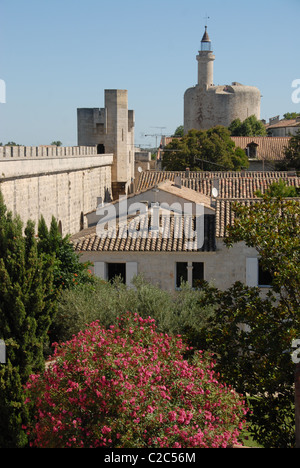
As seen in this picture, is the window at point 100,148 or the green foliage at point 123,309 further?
the window at point 100,148

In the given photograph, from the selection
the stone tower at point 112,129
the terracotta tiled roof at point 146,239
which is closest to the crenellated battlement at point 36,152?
the terracotta tiled roof at point 146,239

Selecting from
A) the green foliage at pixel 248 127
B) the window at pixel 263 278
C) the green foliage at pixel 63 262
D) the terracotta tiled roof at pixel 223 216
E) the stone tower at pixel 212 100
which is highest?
the stone tower at pixel 212 100

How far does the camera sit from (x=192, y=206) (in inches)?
765

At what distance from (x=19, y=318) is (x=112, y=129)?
95.4 ft

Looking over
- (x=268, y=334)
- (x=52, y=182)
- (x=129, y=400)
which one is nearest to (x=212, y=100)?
(x=52, y=182)

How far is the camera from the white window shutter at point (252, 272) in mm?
15117

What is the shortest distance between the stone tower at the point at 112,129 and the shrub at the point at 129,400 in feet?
101

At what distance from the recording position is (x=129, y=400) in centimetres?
711

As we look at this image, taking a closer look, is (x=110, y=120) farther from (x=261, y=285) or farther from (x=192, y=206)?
(x=261, y=285)

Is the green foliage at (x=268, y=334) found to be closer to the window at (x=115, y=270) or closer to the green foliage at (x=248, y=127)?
the window at (x=115, y=270)

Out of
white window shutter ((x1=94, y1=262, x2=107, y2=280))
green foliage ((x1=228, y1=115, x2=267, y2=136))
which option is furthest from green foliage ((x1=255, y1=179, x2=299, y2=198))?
green foliage ((x1=228, y1=115, x2=267, y2=136))

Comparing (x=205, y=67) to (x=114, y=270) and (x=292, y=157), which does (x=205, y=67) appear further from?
(x=114, y=270)

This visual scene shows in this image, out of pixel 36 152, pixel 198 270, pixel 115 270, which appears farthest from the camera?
pixel 36 152

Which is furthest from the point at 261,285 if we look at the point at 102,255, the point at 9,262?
the point at 9,262
